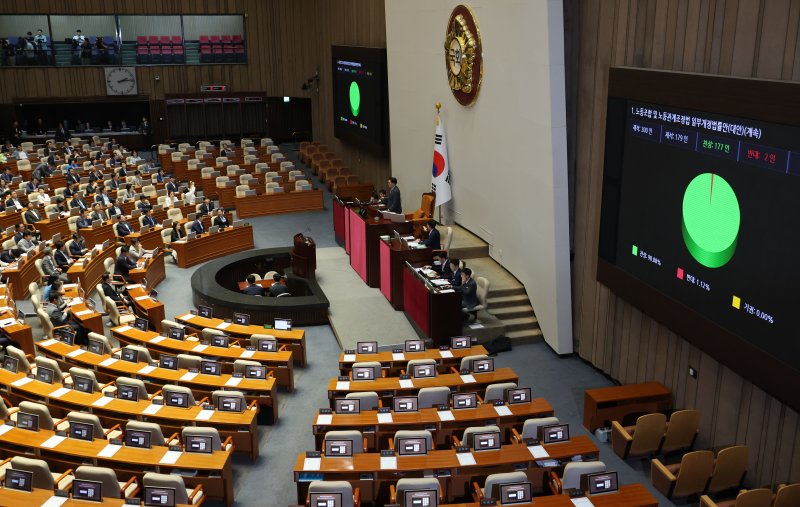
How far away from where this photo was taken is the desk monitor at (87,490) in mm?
7613

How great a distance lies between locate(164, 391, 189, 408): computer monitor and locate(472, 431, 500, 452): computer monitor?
3.73m

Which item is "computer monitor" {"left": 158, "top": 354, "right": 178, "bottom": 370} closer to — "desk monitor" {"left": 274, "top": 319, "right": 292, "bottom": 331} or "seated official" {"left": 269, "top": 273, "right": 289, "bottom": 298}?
"desk monitor" {"left": 274, "top": 319, "right": 292, "bottom": 331}

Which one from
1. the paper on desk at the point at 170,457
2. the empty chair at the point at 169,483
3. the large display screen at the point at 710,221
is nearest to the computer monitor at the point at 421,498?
the empty chair at the point at 169,483

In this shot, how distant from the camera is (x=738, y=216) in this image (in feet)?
27.6

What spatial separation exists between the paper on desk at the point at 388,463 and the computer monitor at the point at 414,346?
136 inches

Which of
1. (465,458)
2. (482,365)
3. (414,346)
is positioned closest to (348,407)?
(465,458)

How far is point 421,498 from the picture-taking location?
7367mm

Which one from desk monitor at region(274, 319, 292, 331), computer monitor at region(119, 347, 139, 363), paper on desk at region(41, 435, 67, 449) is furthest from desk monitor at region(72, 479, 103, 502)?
desk monitor at region(274, 319, 292, 331)

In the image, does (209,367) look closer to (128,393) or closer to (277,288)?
(128,393)

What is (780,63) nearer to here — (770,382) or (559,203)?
(770,382)

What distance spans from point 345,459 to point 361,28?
17.2 m

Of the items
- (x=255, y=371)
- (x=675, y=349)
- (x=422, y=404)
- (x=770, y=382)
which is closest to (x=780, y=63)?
(x=770, y=382)

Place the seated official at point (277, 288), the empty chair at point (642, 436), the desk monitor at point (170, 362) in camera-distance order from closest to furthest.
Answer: the empty chair at point (642, 436)
the desk monitor at point (170, 362)
the seated official at point (277, 288)

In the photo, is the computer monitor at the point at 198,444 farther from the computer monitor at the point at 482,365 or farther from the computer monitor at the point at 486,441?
the computer monitor at the point at 482,365
